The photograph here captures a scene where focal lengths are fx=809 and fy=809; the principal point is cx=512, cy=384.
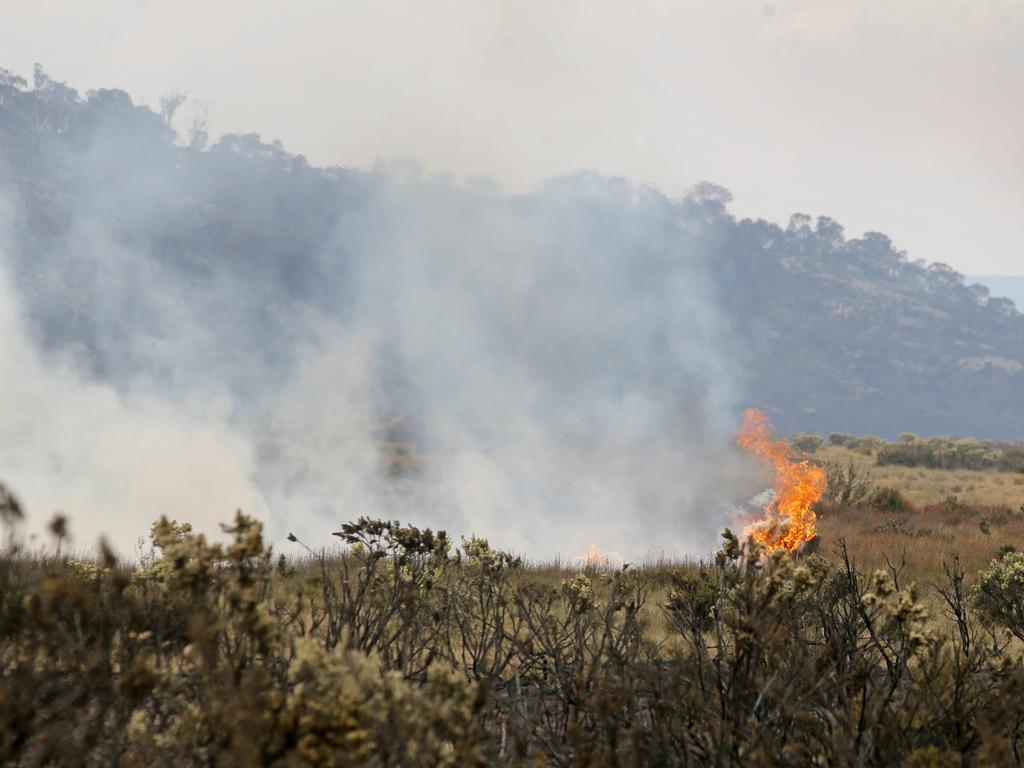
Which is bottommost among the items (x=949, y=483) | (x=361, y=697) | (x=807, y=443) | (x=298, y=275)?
(x=361, y=697)

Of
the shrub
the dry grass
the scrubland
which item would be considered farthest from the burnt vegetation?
the shrub

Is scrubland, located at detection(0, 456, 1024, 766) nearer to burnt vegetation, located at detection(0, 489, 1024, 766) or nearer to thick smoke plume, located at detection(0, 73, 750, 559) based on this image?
burnt vegetation, located at detection(0, 489, 1024, 766)

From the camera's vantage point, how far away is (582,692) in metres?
3.38

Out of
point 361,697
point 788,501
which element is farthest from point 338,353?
point 361,697

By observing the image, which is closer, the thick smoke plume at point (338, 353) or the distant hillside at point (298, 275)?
the thick smoke plume at point (338, 353)

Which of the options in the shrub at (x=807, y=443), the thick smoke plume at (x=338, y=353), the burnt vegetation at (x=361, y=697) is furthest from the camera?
the shrub at (x=807, y=443)

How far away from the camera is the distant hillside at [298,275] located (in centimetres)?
6531

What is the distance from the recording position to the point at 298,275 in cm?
10600

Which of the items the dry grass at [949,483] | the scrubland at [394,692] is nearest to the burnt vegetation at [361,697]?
the scrubland at [394,692]

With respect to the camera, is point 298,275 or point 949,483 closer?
point 949,483

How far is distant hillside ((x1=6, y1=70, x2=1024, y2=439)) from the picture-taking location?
65.3 m

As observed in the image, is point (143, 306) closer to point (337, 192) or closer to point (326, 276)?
point (326, 276)

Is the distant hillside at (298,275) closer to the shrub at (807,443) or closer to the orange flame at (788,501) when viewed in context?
the shrub at (807,443)

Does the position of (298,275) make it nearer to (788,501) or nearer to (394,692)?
(788,501)
